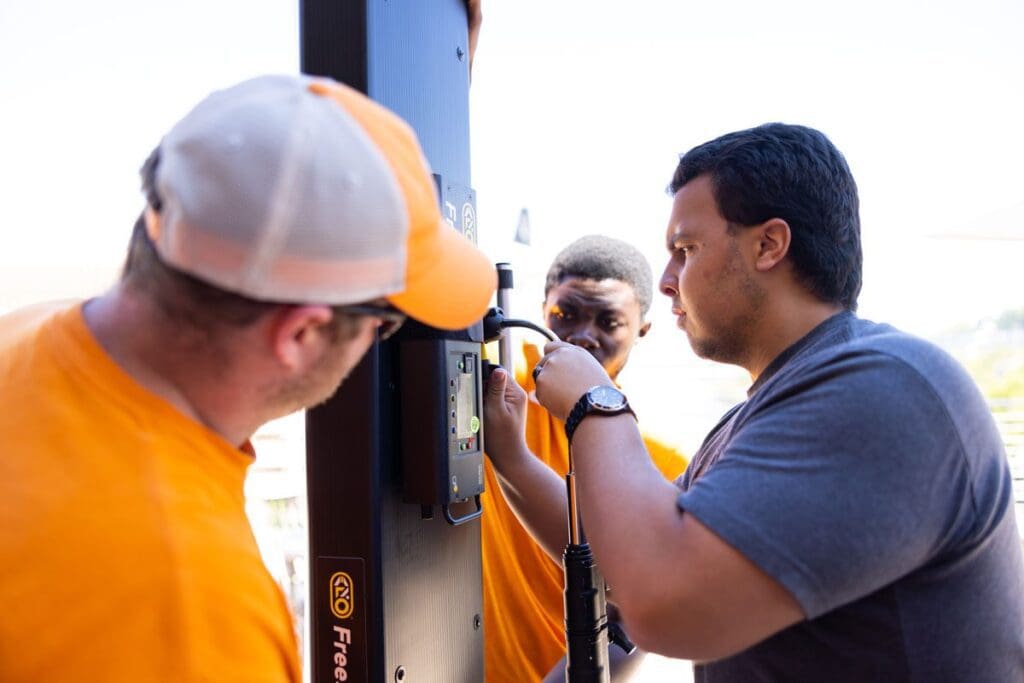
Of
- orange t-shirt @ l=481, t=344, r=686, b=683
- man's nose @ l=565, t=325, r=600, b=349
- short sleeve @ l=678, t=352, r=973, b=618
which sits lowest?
orange t-shirt @ l=481, t=344, r=686, b=683

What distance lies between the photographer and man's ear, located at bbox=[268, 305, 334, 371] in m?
0.60

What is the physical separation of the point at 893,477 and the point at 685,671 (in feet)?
3.92

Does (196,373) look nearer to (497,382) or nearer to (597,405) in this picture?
(597,405)

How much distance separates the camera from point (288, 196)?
0.55 metres

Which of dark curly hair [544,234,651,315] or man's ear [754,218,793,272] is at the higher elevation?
man's ear [754,218,793,272]

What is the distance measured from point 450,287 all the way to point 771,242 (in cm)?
55

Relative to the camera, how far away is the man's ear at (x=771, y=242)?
103cm

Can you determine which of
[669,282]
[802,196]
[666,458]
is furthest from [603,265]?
[802,196]

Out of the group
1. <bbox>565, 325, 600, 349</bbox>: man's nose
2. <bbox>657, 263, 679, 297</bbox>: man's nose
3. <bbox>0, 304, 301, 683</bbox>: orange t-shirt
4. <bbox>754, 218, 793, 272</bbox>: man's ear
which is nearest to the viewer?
<bbox>0, 304, 301, 683</bbox>: orange t-shirt

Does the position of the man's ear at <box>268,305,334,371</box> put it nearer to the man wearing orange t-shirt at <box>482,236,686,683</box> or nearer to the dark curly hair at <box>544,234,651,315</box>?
the man wearing orange t-shirt at <box>482,236,686,683</box>

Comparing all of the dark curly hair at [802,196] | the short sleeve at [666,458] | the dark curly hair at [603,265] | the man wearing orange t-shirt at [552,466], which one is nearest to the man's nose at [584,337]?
the man wearing orange t-shirt at [552,466]

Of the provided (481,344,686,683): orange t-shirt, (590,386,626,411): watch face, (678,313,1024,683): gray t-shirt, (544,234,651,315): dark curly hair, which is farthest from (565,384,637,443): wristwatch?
(544,234,651,315): dark curly hair

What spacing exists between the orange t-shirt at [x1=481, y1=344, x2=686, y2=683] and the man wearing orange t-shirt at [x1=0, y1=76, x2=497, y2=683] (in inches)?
37.0

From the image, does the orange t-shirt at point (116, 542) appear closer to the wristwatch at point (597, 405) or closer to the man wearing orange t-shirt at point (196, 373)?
the man wearing orange t-shirt at point (196, 373)
